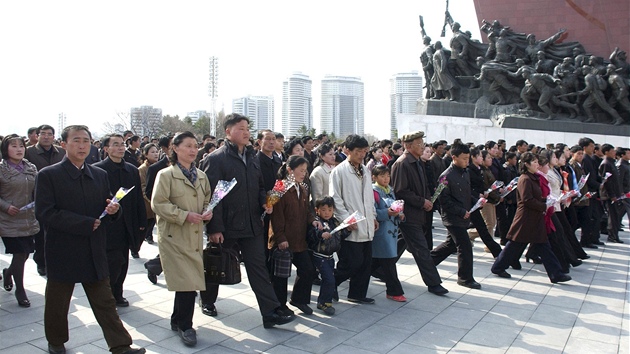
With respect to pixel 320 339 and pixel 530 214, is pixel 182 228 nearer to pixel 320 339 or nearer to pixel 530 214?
pixel 320 339

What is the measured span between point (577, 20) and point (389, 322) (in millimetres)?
17997

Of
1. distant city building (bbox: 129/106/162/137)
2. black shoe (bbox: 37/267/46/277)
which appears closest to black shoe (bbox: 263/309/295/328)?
black shoe (bbox: 37/267/46/277)

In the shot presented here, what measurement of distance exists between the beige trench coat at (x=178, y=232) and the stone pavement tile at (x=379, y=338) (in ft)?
4.29

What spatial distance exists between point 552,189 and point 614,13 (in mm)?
14535

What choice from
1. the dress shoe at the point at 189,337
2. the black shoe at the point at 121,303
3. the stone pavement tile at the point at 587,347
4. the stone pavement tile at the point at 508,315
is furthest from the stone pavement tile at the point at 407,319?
the black shoe at the point at 121,303

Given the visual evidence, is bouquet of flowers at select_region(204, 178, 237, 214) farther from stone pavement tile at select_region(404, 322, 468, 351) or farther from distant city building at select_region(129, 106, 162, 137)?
distant city building at select_region(129, 106, 162, 137)

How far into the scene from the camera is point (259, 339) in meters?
4.17

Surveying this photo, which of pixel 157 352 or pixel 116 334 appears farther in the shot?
pixel 157 352

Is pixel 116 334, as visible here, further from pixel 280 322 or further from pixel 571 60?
pixel 571 60

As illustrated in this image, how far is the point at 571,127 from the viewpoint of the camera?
16.5 meters

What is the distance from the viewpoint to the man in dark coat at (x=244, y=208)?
434 cm

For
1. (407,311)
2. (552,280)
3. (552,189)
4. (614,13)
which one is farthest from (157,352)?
(614,13)

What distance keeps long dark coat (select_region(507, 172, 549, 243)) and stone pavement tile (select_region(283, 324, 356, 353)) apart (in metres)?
2.91

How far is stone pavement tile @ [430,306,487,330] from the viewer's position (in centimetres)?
469
